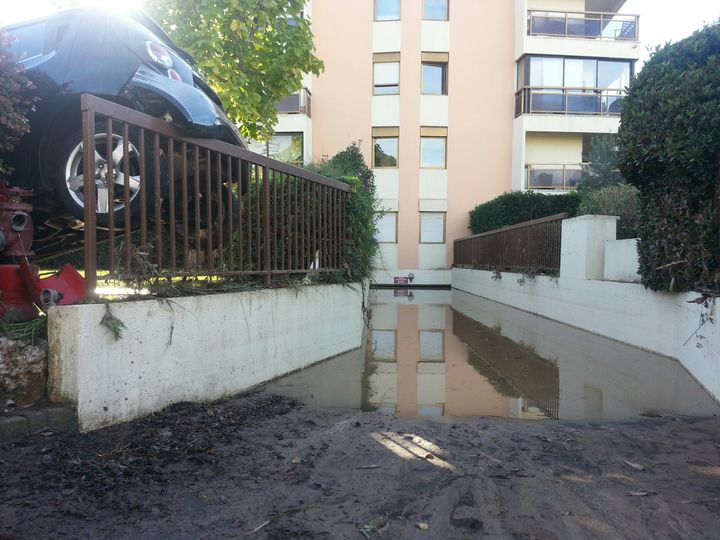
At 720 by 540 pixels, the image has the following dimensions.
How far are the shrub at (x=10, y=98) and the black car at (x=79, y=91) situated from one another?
0.44m

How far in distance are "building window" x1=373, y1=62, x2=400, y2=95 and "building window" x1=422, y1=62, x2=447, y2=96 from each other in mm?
1242

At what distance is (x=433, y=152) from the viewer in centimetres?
2381

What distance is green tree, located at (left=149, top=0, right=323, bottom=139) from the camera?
7.80 meters

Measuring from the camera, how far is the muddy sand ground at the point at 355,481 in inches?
101

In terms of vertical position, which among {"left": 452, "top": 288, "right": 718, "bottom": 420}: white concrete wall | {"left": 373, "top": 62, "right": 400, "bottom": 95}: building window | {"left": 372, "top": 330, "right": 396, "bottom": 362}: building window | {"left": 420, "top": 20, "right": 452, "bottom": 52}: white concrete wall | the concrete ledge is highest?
{"left": 420, "top": 20, "right": 452, "bottom": 52}: white concrete wall

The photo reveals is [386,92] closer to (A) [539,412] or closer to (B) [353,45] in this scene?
(B) [353,45]

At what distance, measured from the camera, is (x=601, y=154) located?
2064 cm

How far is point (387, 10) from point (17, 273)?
23.2m

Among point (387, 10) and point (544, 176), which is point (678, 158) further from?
point (387, 10)

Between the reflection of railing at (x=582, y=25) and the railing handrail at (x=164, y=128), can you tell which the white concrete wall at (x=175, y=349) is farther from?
the reflection of railing at (x=582, y=25)

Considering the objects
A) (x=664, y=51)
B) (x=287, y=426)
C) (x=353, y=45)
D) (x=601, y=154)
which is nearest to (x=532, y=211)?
(x=601, y=154)

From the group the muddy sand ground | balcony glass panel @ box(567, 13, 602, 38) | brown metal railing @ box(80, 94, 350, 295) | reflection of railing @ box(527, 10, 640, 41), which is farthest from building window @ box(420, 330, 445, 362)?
balcony glass panel @ box(567, 13, 602, 38)

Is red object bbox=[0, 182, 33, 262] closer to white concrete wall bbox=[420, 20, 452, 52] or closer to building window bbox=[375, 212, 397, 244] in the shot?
building window bbox=[375, 212, 397, 244]

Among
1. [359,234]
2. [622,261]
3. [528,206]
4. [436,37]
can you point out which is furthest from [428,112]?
[359,234]
